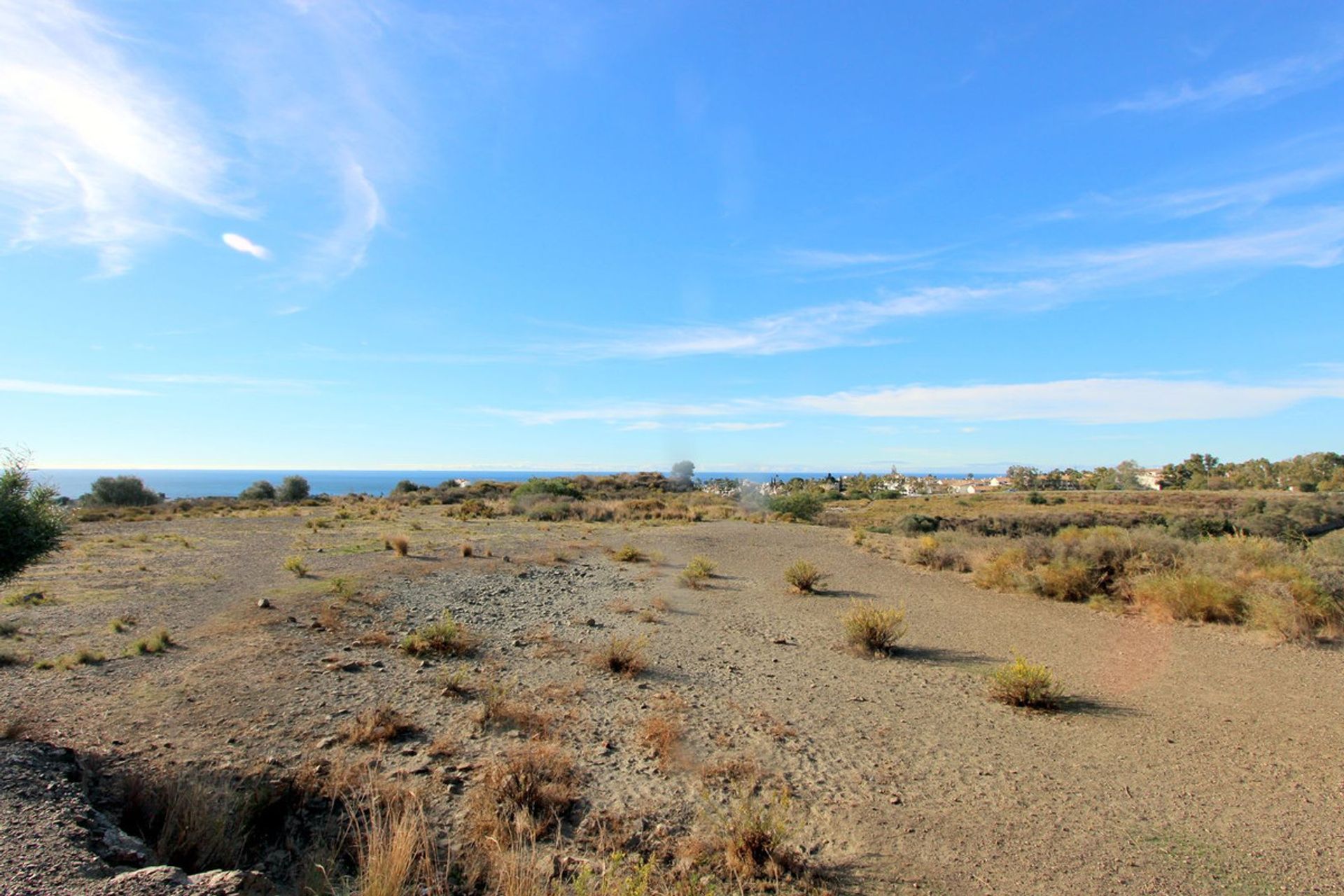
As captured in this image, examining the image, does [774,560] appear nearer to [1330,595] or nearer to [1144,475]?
[1330,595]

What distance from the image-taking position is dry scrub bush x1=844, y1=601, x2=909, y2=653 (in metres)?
9.23

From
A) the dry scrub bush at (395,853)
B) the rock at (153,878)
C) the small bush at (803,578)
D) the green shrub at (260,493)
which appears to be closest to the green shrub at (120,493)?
the green shrub at (260,493)

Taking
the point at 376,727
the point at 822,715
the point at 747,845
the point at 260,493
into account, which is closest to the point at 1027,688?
the point at 822,715

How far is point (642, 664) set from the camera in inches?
325

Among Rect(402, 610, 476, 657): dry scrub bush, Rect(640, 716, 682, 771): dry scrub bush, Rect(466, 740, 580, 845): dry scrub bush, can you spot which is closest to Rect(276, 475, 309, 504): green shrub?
Rect(402, 610, 476, 657): dry scrub bush

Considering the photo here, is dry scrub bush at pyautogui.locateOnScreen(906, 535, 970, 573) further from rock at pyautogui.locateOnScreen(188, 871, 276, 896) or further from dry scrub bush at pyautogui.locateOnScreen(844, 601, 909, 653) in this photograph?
rock at pyautogui.locateOnScreen(188, 871, 276, 896)

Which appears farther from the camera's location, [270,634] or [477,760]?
[270,634]

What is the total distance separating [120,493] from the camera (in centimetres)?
4509

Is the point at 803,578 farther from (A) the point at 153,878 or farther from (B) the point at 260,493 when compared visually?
(B) the point at 260,493

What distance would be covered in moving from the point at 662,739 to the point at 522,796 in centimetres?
158

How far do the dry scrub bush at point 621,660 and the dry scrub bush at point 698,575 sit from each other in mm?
6246

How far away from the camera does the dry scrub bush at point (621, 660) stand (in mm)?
8117

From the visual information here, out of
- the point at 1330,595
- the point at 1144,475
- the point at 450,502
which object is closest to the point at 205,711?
the point at 1330,595

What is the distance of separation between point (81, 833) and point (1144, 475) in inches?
3467
